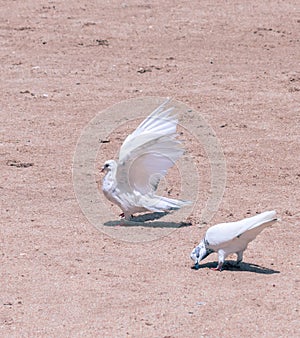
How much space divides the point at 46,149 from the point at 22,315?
3727 mm

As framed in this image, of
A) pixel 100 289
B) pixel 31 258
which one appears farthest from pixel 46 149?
pixel 100 289

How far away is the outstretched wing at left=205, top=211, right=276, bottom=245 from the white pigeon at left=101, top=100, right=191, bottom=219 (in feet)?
3.42

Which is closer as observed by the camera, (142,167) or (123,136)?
(142,167)

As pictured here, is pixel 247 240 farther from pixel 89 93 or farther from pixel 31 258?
pixel 89 93

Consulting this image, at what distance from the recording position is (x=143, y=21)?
12992 mm

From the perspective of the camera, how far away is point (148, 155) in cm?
724

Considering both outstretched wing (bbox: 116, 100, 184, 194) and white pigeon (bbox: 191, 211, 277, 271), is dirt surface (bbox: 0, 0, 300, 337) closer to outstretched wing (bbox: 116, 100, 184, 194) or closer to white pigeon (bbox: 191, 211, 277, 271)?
white pigeon (bbox: 191, 211, 277, 271)

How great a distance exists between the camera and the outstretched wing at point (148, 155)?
720 centimetres

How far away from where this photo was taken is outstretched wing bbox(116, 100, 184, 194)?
720 centimetres

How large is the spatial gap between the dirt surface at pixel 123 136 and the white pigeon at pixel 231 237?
125mm

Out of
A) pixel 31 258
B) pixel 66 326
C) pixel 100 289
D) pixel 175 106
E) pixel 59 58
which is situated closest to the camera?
pixel 66 326

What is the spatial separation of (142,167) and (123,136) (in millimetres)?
2322

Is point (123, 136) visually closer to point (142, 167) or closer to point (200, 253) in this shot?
point (142, 167)

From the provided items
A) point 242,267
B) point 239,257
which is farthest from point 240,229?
point 242,267
